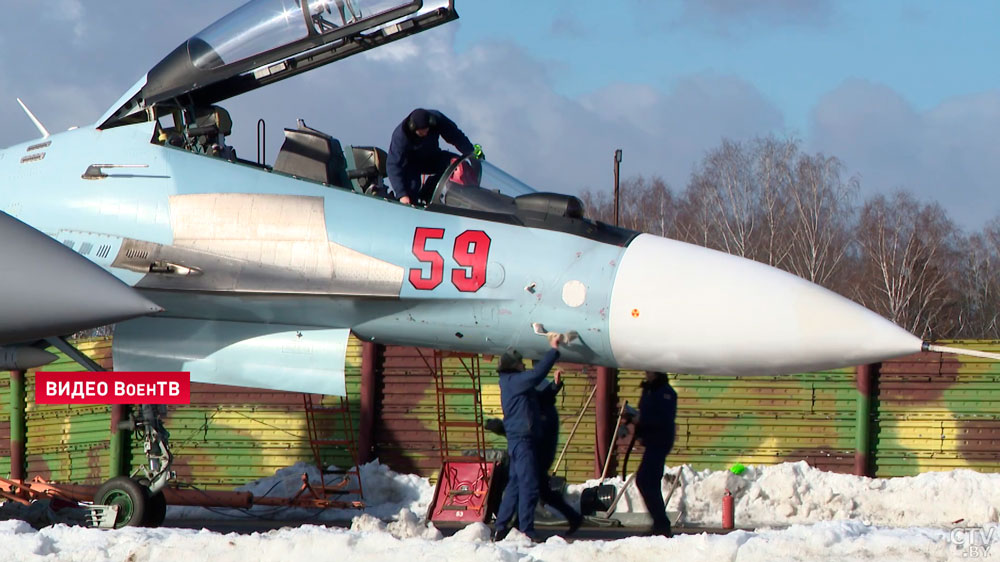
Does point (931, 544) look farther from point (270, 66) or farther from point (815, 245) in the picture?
point (815, 245)

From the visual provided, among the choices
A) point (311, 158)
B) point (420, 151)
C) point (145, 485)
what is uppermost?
point (420, 151)

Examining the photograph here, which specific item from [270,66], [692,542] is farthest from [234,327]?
[692,542]

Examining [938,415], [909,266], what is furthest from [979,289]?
[938,415]

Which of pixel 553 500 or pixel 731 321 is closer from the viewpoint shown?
pixel 731 321

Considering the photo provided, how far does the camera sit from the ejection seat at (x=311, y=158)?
903 cm

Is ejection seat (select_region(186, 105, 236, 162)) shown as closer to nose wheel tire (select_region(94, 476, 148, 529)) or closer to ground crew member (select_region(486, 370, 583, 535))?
nose wheel tire (select_region(94, 476, 148, 529))

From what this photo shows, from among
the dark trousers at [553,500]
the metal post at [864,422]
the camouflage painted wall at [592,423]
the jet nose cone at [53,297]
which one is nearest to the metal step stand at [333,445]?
the camouflage painted wall at [592,423]

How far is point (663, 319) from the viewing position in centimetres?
795

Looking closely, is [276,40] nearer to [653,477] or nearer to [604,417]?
[653,477]

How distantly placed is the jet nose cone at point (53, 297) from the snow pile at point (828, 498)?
20.8 ft

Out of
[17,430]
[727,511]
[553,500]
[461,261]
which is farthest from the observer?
[17,430]

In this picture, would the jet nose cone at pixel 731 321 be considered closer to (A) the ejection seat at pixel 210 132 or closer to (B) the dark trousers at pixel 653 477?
(B) the dark trousers at pixel 653 477

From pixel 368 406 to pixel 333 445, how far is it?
590 mm

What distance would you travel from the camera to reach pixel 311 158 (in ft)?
29.9
